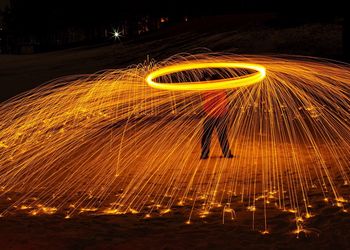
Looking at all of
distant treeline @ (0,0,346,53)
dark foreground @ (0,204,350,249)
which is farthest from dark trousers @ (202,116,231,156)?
distant treeline @ (0,0,346,53)

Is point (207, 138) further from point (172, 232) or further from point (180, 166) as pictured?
point (172, 232)

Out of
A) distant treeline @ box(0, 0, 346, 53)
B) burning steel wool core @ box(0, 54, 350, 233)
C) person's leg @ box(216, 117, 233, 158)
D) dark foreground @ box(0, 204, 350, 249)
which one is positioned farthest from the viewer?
distant treeline @ box(0, 0, 346, 53)

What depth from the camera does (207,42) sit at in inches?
1133

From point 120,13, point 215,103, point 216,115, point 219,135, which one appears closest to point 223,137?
point 219,135

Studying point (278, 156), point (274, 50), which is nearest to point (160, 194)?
point (278, 156)

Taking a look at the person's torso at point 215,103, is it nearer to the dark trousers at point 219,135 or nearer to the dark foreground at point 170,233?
the dark trousers at point 219,135

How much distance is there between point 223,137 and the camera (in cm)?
833

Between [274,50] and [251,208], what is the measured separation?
18.2m

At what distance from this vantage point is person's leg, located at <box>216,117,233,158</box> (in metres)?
8.33

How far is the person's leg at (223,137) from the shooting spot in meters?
8.33

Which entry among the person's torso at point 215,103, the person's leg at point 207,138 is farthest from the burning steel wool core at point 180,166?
the person's torso at point 215,103

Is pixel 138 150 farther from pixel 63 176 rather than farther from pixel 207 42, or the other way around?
pixel 207 42

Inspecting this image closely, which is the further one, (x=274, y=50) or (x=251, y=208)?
(x=274, y=50)

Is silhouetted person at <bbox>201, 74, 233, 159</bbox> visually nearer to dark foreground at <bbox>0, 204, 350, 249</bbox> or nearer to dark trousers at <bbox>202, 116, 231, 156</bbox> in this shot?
dark trousers at <bbox>202, 116, 231, 156</bbox>
